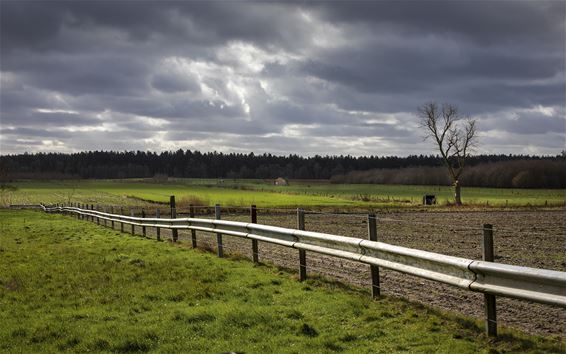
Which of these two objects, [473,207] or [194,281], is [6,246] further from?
[473,207]

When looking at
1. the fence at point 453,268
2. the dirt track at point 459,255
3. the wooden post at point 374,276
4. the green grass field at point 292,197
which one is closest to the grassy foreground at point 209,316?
the wooden post at point 374,276

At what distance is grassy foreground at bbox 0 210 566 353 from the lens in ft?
23.1

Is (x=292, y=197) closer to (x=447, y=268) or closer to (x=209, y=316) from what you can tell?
(x=209, y=316)

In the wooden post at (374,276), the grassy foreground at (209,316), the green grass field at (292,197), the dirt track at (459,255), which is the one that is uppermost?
the wooden post at (374,276)

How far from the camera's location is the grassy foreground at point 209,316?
23.1ft

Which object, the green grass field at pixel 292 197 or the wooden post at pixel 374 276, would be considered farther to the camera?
the green grass field at pixel 292 197

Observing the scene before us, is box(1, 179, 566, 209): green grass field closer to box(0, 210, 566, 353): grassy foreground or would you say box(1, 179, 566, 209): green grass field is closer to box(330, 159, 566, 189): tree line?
box(330, 159, 566, 189): tree line

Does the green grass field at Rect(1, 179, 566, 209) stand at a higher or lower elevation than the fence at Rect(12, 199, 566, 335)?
lower

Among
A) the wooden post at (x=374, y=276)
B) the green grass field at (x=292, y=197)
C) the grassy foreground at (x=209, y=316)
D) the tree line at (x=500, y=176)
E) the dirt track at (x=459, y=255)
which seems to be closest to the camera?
the grassy foreground at (x=209, y=316)

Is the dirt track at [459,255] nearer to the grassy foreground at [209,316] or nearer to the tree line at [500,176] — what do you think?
the grassy foreground at [209,316]

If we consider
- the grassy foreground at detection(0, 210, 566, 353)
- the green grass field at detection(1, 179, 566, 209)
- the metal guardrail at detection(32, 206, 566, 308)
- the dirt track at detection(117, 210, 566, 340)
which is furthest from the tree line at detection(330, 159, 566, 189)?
the grassy foreground at detection(0, 210, 566, 353)

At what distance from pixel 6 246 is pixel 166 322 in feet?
44.5

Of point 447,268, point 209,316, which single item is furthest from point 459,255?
point 209,316

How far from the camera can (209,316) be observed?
8328 mm
